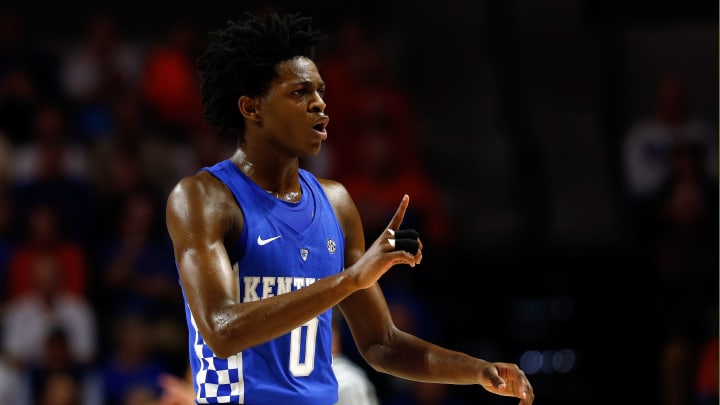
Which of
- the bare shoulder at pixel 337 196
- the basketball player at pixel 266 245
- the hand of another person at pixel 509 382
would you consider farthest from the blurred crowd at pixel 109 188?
the hand of another person at pixel 509 382

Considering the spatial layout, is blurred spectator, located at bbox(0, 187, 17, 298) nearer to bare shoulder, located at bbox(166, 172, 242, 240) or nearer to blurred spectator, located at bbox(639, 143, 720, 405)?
blurred spectator, located at bbox(639, 143, 720, 405)

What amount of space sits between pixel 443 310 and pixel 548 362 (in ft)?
3.29

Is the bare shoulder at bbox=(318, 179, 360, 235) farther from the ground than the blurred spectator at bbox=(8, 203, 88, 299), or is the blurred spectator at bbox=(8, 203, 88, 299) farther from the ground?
the bare shoulder at bbox=(318, 179, 360, 235)

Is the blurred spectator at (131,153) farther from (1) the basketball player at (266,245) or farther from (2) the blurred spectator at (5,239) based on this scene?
(1) the basketball player at (266,245)

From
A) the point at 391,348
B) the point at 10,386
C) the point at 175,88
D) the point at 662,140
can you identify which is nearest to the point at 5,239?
the point at 10,386

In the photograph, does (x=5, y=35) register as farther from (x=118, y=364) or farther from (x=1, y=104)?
(x=118, y=364)

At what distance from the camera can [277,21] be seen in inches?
169

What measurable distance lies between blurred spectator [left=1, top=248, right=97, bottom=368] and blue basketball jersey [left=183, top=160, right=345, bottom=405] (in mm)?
5626

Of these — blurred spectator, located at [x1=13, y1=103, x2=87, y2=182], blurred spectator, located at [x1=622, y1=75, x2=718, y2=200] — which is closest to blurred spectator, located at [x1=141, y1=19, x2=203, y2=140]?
blurred spectator, located at [x1=13, y1=103, x2=87, y2=182]

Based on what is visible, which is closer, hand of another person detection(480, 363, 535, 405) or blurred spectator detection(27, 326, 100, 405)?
hand of another person detection(480, 363, 535, 405)

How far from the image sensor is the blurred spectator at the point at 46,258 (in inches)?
384

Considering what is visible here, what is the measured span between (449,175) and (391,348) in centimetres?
805

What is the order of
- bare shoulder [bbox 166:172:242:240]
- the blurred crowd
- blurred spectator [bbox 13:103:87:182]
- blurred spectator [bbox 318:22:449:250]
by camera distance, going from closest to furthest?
Result: bare shoulder [bbox 166:172:242:240] → the blurred crowd → blurred spectator [bbox 13:103:87:182] → blurred spectator [bbox 318:22:449:250]

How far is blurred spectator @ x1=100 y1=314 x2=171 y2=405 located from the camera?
30.1ft
